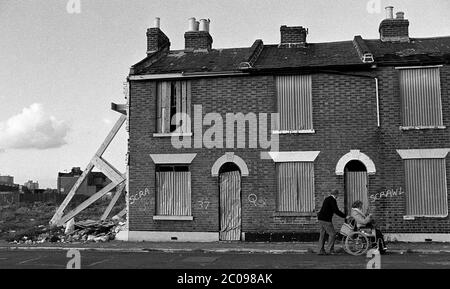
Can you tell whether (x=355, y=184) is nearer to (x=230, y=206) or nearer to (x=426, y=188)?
(x=426, y=188)

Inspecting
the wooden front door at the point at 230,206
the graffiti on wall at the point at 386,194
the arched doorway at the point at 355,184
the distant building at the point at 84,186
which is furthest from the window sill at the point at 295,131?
the distant building at the point at 84,186

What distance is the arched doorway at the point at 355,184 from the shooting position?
52.1 feet

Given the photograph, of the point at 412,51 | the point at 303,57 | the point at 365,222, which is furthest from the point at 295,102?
the point at 365,222

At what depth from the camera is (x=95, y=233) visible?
1806 cm

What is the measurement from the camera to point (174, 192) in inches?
666

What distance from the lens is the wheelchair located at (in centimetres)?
1249

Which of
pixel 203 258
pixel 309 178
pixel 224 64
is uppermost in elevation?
pixel 224 64

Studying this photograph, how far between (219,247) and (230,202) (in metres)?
2.21

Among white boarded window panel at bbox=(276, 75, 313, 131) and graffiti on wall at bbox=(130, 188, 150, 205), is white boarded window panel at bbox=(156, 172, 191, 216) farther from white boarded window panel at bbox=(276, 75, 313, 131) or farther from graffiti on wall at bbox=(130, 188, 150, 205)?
white boarded window panel at bbox=(276, 75, 313, 131)

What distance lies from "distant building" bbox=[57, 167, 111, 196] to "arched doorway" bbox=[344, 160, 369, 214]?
37.1 m

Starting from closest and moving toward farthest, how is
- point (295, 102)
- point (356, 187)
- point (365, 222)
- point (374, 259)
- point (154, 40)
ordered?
point (374, 259), point (365, 222), point (356, 187), point (295, 102), point (154, 40)
